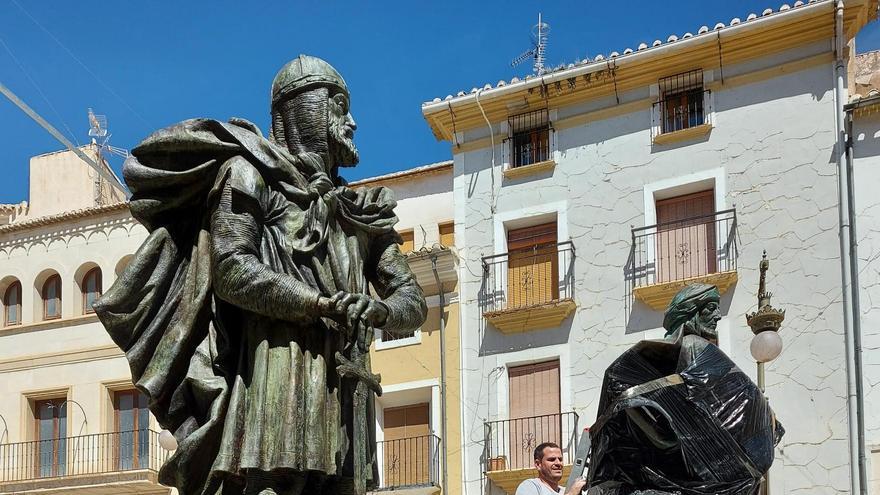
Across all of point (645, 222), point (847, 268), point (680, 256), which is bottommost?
point (847, 268)

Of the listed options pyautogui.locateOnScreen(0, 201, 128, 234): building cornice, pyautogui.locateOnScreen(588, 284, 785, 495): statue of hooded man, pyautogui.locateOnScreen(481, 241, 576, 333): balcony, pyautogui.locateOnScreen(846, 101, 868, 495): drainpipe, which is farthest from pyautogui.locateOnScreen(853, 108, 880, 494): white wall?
pyautogui.locateOnScreen(588, 284, 785, 495): statue of hooded man

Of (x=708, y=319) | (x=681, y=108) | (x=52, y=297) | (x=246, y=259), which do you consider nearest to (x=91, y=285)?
(x=52, y=297)

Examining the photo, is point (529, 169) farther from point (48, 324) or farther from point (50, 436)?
point (50, 436)

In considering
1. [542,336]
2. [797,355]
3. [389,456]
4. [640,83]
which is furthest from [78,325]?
[797,355]

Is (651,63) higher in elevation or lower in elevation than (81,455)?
higher

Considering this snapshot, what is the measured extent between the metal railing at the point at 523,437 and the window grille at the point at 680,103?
6280 mm

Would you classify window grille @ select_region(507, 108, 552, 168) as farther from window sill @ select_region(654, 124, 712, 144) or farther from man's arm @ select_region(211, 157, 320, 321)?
man's arm @ select_region(211, 157, 320, 321)

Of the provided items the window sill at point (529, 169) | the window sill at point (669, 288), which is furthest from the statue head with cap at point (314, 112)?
the window sill at point (529, 169)

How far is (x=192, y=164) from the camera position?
7148mm

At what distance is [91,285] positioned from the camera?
134 ft

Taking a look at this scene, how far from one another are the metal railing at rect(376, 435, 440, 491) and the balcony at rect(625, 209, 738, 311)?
5531mm

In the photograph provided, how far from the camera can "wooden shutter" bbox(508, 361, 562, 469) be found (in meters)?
32.3

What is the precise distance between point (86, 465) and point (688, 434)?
32.6 metres

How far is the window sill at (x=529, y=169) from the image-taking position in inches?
1363
